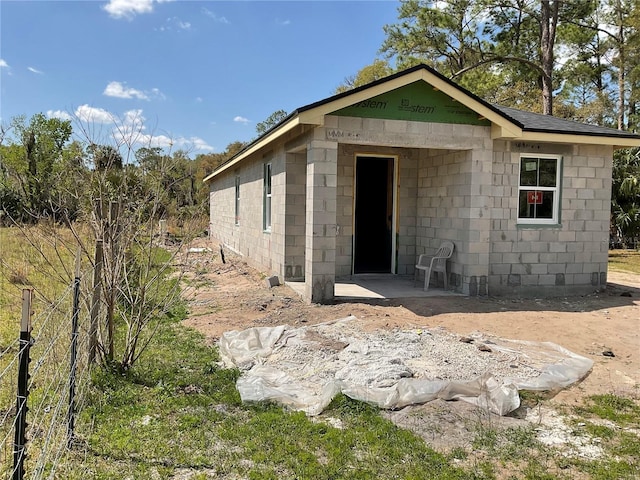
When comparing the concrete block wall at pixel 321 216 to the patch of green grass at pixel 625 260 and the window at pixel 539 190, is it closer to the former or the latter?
the window at pixel 539 190

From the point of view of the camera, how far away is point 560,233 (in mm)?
9578

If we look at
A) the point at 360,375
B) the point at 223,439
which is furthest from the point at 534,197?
the point at 223,439

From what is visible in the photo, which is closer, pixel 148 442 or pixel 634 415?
pixel 148 442

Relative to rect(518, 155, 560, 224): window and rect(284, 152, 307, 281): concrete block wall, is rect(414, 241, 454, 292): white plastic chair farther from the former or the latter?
rect(284, 152, 307, 281): concrete block wall

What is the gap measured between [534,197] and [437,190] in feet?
6.03

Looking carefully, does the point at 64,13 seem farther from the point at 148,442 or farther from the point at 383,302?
the point at 148,442

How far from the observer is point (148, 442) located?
3.50 m

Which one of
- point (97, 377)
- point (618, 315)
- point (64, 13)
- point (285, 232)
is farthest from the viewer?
point (285, 232)

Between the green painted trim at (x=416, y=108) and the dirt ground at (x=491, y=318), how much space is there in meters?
3.16

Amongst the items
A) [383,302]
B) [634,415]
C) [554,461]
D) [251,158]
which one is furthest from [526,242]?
[251,158]

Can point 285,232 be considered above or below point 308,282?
above

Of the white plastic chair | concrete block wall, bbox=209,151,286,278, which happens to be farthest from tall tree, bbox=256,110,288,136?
the white plastic chair

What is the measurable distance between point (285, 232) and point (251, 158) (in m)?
4.60

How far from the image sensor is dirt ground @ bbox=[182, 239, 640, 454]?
493cm
